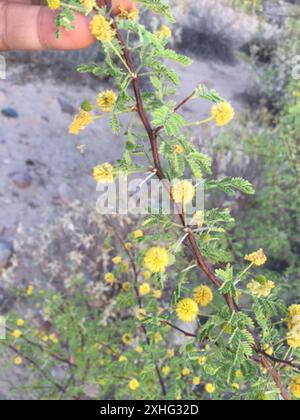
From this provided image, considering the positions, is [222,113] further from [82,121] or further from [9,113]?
[9,113]

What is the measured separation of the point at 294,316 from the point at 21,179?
318 cm

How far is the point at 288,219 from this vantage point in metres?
3.16

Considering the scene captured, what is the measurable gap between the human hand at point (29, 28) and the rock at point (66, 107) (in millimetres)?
2797

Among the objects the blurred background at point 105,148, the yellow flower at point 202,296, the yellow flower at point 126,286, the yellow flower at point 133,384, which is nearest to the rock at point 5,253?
the blurred background at point 105,148

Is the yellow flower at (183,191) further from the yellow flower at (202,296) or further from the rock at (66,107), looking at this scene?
the rock at (66,107)

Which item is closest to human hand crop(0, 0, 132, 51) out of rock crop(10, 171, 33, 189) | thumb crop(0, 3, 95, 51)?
thumb crop(0, 3, 95, 51)

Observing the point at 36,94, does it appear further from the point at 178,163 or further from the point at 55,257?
the point at 178,163

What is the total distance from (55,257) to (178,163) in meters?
2.39

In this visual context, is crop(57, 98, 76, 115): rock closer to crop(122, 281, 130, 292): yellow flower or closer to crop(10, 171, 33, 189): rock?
crop(10, 171, 33, 189): rock

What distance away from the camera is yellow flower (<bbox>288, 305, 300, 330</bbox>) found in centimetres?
112

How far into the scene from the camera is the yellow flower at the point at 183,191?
1022mm

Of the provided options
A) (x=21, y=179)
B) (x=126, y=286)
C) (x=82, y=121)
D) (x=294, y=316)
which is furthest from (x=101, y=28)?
(x=21, y=179)
